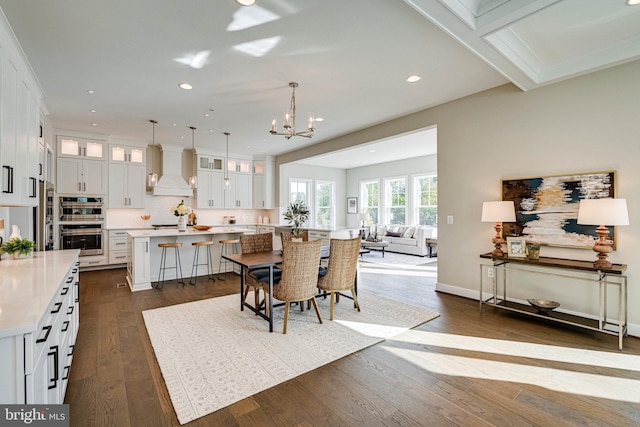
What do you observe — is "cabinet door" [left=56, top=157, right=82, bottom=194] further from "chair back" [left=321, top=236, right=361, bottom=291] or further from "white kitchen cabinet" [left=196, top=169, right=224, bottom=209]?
"chair back" [left=321, top=236, right=361, bottom=291]

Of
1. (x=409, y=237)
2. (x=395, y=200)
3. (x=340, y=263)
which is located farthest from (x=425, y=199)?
(x=340, y=263)

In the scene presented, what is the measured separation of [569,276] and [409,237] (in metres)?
Answer: 5.39

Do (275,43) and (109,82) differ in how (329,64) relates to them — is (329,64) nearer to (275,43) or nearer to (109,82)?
(275,43)

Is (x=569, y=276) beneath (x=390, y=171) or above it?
beneath

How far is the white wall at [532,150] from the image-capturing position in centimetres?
309

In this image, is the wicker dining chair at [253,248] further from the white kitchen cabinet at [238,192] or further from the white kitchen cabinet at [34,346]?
the white kitchen cabinet at [238,192]

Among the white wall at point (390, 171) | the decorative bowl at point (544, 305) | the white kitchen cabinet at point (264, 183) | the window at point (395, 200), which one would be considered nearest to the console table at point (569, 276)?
the decorative bowl at point (544, 305)

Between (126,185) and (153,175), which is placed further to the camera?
(126,185)

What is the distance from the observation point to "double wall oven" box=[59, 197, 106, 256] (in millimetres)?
6242

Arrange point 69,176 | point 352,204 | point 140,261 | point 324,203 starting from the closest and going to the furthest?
point 140,261
point 69,176
point 324,203
point 352,204

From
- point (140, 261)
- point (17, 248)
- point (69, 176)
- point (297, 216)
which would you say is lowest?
point (140, 261)

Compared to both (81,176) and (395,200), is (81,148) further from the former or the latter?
(395,200)

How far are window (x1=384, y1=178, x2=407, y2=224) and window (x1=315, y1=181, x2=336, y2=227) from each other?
2.13 meters

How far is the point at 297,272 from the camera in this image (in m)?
3.21
